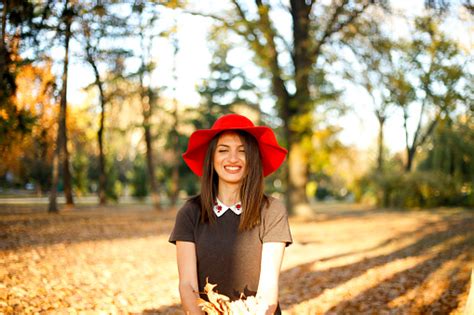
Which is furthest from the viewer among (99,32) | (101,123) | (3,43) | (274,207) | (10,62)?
(101,123)

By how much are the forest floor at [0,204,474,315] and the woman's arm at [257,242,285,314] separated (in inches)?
127

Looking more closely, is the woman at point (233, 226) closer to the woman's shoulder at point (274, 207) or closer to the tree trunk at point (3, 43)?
the woman's shoulder at point (274, 207)

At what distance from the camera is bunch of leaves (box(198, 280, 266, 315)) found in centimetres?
192

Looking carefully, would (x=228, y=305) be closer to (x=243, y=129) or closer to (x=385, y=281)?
(x=243, y=129)

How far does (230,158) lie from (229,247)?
0.45 metres

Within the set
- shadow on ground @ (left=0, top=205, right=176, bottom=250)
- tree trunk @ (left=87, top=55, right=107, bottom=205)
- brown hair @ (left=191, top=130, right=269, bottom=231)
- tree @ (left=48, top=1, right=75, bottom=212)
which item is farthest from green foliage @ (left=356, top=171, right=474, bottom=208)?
brown hair @ (left=191, top=130, right=269, bottom=231)

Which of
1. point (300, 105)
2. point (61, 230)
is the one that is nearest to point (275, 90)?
point (300, 105)

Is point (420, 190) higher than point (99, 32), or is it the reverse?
point (99, 32)

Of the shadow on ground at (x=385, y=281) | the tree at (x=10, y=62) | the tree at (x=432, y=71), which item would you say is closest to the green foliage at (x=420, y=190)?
the tree at (x=432, y=71)

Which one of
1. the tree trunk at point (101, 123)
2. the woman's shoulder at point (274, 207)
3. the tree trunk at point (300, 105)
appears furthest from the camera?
the tree trunk at point (300, 105)

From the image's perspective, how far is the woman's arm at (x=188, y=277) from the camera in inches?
86.0

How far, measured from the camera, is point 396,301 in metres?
5.65

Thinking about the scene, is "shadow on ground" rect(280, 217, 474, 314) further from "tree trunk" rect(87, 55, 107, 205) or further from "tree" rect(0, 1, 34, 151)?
"tree trunk" rect(87, 55, 107, 205)

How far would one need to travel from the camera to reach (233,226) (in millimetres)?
2316
